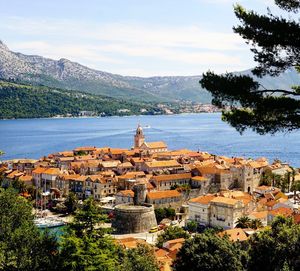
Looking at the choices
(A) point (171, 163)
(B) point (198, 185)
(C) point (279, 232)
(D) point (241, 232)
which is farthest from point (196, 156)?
(C) point (279, 232)

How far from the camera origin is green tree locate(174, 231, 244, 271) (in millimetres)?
20766

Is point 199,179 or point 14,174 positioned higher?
point 199,179

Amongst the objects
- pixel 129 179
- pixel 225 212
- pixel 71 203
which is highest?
pixel 129 179

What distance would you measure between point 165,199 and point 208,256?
26659mm

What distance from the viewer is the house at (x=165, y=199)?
46.6 metres

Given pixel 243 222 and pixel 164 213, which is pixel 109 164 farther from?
pixel 243 222

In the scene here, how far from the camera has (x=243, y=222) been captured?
40.1m

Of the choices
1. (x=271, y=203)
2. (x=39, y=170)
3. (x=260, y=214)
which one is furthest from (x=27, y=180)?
(x=260, y=214)

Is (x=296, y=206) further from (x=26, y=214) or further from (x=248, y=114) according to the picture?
(x=248, y=114)

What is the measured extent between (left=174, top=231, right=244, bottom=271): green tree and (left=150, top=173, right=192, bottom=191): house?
99.2 feet

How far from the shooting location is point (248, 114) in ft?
40.8

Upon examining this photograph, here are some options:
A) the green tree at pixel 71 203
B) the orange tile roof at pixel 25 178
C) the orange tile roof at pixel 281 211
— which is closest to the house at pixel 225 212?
the orange tile roof at pixel 281 211

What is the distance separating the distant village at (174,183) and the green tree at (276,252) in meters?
7.86

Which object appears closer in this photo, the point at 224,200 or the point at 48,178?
the point at 224,200
